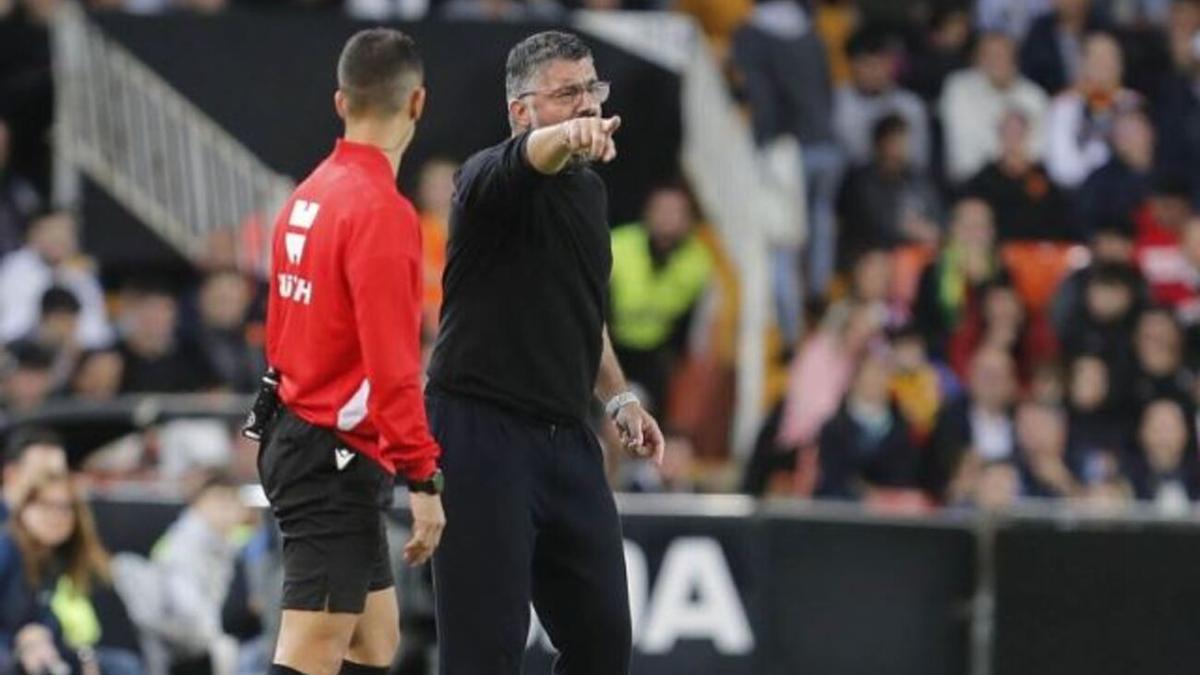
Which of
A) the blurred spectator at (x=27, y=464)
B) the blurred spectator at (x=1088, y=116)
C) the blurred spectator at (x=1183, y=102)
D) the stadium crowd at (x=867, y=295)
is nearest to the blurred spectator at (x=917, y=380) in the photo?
the stadium crowd at (x=867, y=295)

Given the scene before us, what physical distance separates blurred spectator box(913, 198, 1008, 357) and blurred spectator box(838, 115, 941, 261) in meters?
0.64

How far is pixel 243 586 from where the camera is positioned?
1383 centimetres

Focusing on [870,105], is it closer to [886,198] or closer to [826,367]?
[886,198]

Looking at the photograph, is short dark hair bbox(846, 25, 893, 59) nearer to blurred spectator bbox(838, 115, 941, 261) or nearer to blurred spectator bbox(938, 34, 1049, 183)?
blurred spectator bbox(938, 34, 1049, 183)

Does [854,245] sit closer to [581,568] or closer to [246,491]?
[246,491]

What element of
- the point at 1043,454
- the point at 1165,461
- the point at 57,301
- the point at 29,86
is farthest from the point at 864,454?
the point at 29,86

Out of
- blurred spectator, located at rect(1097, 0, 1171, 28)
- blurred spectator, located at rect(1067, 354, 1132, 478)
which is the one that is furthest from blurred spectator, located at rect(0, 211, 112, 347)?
blurred spectator, located at rect(1097, 0, 1171, 28)

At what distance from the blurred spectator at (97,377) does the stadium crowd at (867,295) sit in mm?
16

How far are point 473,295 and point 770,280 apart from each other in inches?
429

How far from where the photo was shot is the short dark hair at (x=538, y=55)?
28.6ft

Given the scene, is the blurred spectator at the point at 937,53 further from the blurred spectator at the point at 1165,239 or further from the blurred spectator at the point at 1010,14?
the blurred spectator at the point at 1165,239

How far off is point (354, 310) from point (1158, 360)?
9.35 metres

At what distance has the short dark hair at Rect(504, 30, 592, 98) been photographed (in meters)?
8.72

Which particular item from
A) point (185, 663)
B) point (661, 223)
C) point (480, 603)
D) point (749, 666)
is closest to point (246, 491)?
point (185, 663)
